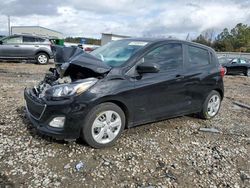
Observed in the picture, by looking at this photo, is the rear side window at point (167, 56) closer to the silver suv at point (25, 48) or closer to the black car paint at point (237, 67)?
the silver suv at point (25, 48)

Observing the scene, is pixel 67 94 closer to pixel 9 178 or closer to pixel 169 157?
pixel 9 178

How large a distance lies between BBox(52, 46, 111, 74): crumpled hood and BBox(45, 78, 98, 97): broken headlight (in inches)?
10.1

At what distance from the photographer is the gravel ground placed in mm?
3709

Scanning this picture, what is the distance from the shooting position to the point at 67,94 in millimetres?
4211

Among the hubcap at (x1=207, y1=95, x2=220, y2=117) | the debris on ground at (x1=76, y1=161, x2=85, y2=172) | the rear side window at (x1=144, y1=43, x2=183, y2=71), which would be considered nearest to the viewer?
the debris on ground at (x1=76, y1=161, x2=85, y2=172)

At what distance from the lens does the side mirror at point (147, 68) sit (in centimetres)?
470

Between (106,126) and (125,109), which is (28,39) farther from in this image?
(106,126)

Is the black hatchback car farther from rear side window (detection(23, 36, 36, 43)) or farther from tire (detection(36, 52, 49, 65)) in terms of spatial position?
rear side window (detection(23, 36, 36, 43))

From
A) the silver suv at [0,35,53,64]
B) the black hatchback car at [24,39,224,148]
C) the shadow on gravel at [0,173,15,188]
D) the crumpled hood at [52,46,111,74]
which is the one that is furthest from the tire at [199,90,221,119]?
the silver suv at [0,35,53,64]

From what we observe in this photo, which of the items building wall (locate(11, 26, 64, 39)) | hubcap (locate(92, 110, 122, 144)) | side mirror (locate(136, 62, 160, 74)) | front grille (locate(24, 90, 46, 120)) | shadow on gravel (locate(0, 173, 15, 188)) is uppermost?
building wall (locate(11, 26, 64, 39))

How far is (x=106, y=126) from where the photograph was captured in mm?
4512

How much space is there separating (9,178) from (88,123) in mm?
1233

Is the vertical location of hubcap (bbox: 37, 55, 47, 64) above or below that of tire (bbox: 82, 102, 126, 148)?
above

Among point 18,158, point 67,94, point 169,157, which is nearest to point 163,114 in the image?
point 169,157
